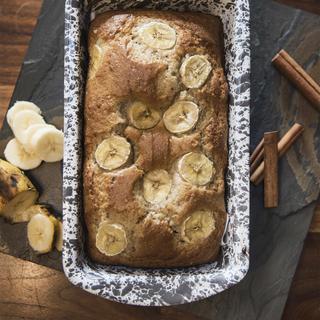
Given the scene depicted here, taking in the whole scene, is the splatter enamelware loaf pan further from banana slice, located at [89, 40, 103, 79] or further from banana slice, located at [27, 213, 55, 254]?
banana slice, located at [27, 213, 55, 254]

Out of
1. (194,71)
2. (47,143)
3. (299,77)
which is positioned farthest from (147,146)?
(299,77)

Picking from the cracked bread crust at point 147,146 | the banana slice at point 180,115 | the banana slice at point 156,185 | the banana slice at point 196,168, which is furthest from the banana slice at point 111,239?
the banana slice at point 180,115

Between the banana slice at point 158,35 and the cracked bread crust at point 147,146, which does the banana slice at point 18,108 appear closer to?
the cracked bread crust at point 147,146

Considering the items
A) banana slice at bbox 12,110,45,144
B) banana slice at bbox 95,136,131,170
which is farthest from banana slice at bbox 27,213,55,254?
banana slice at bbox 95,136,131,170

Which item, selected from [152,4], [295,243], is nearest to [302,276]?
[295,243]

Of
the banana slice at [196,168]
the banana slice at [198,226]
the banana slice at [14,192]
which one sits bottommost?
the banana slice at [14,192]

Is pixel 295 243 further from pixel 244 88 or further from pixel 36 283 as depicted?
pixel 36 283
